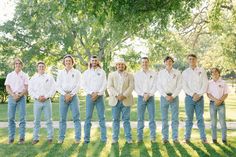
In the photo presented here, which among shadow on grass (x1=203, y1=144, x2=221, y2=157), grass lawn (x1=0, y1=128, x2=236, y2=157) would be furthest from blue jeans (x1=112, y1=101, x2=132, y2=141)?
shadow on grass (x1=203, y1=144, x2=221, y2=157)

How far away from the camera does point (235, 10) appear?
1261 centimetres

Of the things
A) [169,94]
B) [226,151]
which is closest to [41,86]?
[169,94]

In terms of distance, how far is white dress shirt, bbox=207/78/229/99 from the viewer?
10195 millimetres

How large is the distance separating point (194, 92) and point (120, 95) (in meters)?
1.77

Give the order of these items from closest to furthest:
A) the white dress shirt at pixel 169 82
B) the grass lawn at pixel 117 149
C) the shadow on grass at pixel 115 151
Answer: the shadow on grass at pixel 115 151
the grass lawn at pixel 117 149
the white dress shirt at pixel 169 82

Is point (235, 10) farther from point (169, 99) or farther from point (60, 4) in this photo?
point (60, 4)

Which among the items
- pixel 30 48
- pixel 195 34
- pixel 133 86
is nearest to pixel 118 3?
pixel 133 86

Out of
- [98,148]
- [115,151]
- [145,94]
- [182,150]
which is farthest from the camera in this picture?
[145,94]

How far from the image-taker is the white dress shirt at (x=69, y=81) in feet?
33.7

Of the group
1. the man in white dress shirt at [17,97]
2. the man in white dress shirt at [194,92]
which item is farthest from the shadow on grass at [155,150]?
the man in white dress shirt at [17,97]

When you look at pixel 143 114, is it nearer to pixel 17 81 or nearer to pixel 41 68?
pixel 41 68

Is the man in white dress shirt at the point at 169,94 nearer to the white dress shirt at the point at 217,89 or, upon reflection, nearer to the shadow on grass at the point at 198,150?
the shadow on grass at the point at 198,150

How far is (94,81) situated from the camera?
10.3m

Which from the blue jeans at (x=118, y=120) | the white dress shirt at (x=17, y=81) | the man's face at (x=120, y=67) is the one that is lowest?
the blue jeans at (x=118, y=120)
